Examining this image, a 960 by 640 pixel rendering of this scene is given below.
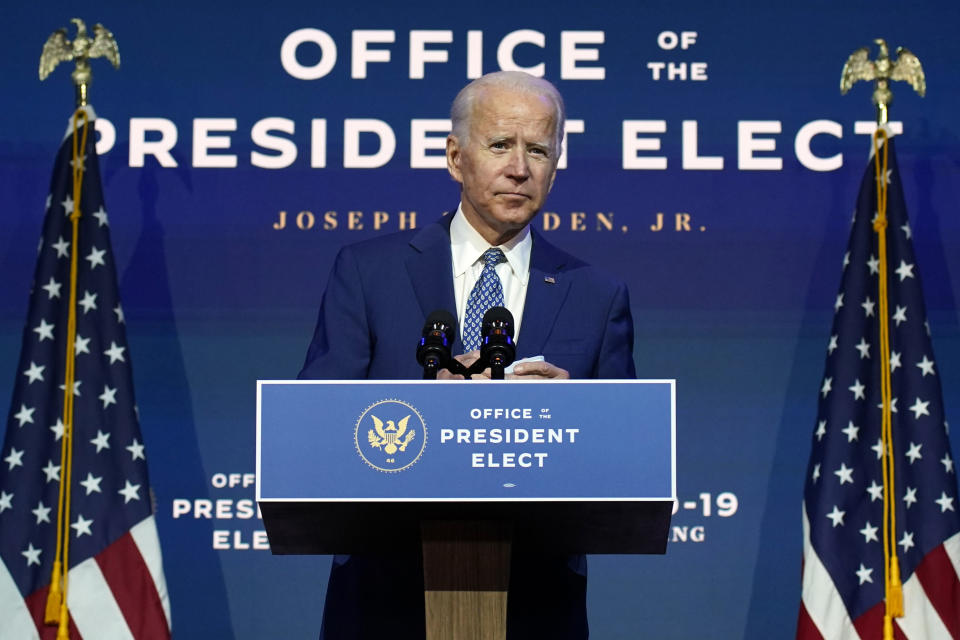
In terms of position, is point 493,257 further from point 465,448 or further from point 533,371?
point 465,448

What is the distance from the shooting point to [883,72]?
4547mm

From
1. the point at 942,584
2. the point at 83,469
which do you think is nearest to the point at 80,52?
the point at 83,469

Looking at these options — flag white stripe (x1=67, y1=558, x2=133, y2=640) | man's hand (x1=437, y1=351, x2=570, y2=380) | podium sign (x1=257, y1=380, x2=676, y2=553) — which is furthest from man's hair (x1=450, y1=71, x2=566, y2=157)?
flag white stripe (x1=67, y1=558, x2=133, y2=640)

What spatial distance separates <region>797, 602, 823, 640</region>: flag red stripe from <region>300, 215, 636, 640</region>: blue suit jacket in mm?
1492

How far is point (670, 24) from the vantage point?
492 cm

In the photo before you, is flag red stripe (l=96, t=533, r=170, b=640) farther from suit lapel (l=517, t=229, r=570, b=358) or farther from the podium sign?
the podium sign

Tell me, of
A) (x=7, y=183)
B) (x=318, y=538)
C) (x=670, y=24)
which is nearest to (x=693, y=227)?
(x=670, y=24)

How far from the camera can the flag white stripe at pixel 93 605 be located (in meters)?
4.25

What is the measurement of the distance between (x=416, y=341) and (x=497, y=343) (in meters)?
0.69

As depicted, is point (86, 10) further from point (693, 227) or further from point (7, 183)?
point (693, 227)

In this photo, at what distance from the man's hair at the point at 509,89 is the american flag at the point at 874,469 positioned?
1657mm

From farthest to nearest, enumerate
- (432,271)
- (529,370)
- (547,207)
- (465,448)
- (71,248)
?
1. (547,207)
2. (71,248)
3. (432,271)
4. (529,370)
5. (465,448)

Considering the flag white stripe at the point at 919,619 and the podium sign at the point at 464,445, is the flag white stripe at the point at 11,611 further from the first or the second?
the flag white stripe at the point at 919,619

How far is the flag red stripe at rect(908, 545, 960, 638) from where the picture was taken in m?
4.25
